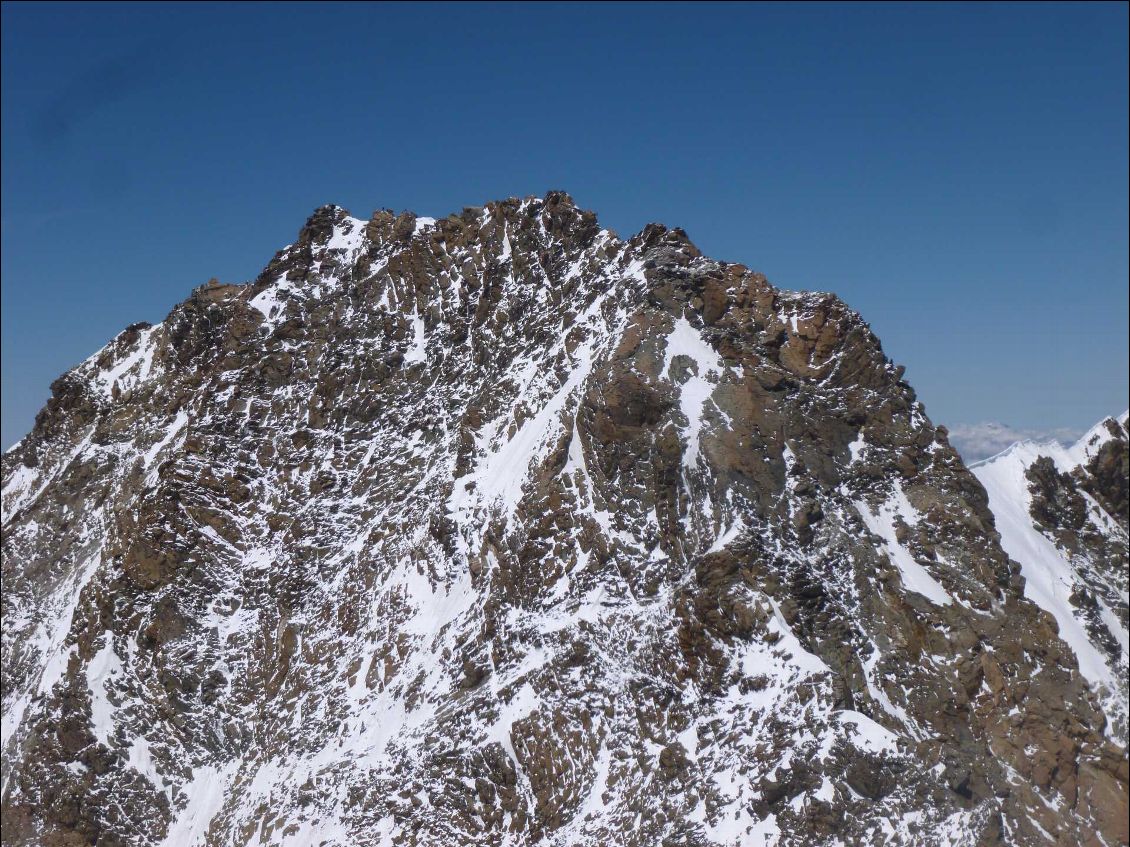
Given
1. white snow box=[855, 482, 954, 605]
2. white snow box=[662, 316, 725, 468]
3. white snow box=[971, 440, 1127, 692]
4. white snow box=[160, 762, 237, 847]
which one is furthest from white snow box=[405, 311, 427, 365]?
white snow box=[971, 440, 1127, 692]

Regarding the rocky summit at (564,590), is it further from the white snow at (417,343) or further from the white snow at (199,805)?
the white snow at (417,343)

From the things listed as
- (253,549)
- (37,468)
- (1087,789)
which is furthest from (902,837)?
(37,468)

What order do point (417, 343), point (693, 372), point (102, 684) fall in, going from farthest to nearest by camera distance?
point (417, 343) → point (102, 684) → point (693, 372)

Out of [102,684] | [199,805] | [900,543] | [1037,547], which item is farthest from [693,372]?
[102,684]

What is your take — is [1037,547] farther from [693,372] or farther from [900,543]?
[693,372]

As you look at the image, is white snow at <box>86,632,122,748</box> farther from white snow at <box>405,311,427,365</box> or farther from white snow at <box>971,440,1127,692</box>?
white snow at <box>971,440,1127,692</box>

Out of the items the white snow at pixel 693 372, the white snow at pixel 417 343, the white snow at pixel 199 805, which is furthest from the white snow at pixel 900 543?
the white snow at pixel 199 805

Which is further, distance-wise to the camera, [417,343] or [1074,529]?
[417,343]
